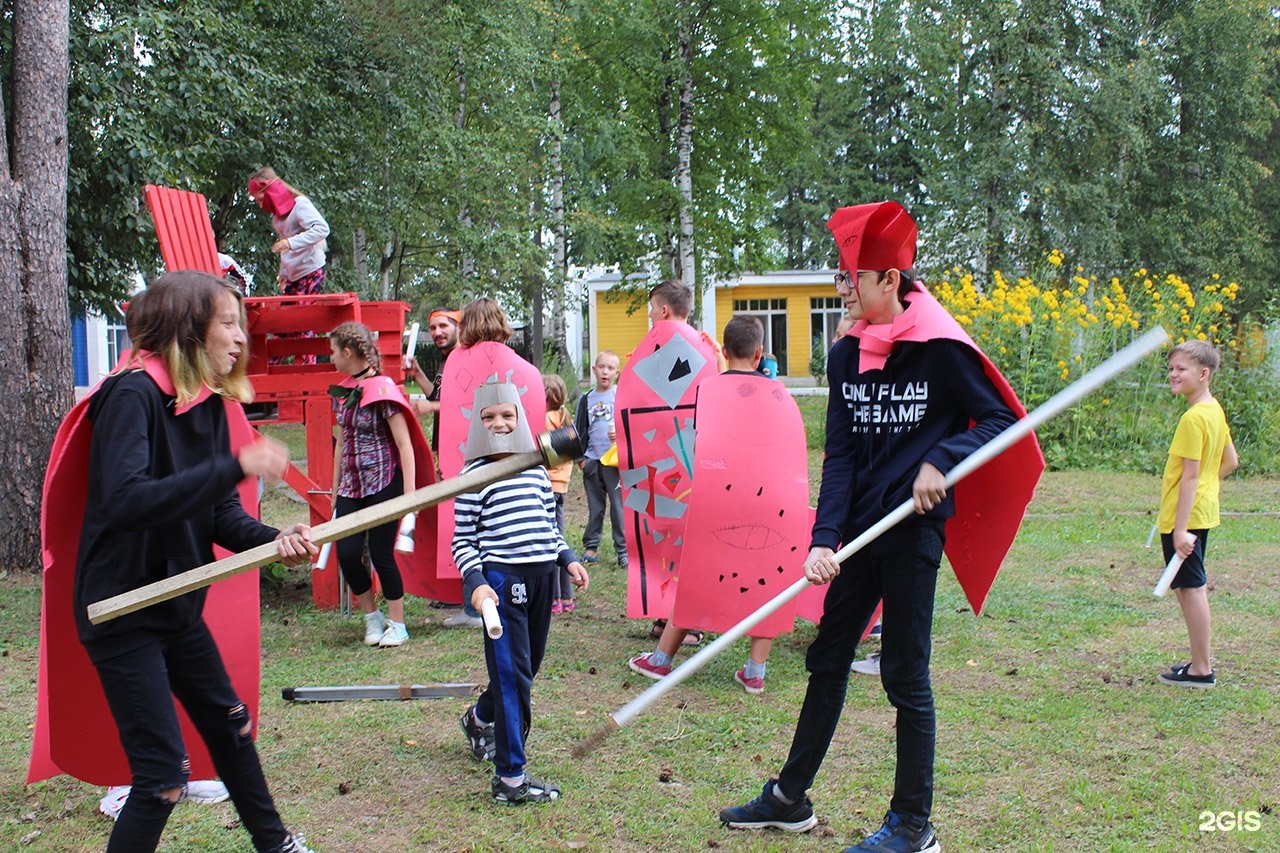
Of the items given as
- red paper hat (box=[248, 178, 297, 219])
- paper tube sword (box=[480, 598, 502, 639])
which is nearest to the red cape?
paper tube sword (box=[480, 598, 502, 639])

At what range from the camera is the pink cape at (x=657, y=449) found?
20.4ft

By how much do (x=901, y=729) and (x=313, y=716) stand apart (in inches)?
118

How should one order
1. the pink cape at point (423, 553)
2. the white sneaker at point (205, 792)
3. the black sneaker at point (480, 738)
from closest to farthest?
the white sneaker at point (205, 792), the black sneaker at point (480, 738), the pink cape at point (423, 553)

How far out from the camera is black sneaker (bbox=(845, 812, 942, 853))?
11.9ft

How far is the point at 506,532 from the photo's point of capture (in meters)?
4.25

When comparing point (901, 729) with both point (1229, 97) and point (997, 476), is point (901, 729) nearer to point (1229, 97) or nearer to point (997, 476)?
point (997, 476)

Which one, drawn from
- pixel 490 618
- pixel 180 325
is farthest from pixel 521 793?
pixel 180 325

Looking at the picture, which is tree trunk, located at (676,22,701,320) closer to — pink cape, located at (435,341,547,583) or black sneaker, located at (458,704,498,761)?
pink cape, located at (435,341,547,583)

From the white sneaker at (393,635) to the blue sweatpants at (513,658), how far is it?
2580 mm

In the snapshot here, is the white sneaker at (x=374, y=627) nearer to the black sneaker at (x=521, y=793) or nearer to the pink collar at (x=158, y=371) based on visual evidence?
the black sneaker at (x=521, y=793)

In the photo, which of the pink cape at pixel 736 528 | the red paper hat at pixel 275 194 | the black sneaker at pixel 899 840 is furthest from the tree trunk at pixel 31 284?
the black sneaker at pixel 899 840

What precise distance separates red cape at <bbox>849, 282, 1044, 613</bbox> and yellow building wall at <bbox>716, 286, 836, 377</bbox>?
33.0 m

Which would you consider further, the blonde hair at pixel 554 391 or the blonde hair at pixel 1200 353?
the blonde hair at pixel 554 391

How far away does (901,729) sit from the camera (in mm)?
3666
